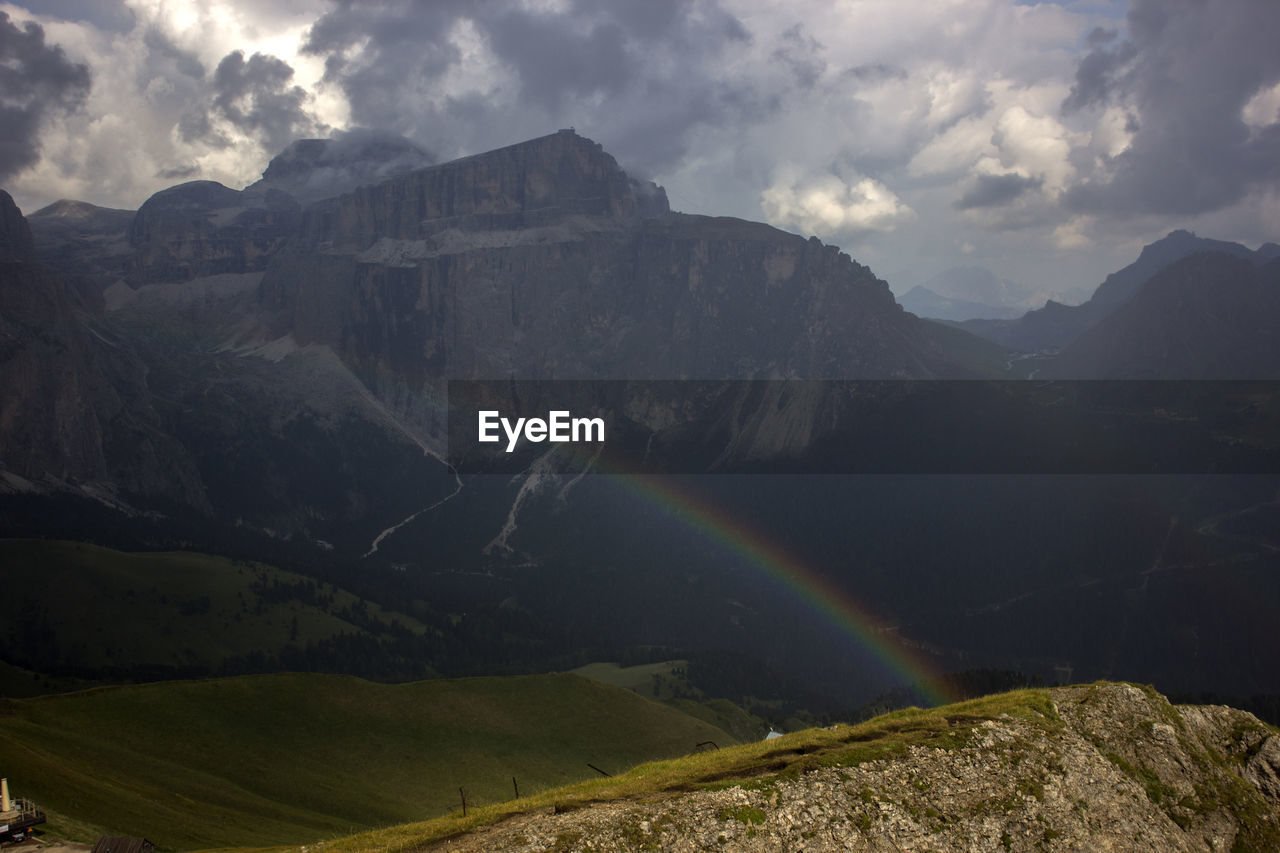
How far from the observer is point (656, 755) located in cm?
12525

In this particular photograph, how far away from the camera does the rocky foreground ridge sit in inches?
1362

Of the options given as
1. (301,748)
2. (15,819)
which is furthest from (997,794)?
(301,748)

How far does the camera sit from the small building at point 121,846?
156 ft

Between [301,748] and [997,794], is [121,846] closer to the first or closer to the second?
[997,794]

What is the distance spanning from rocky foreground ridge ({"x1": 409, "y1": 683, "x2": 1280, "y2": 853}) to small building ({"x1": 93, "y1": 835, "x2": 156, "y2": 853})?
78.7ft

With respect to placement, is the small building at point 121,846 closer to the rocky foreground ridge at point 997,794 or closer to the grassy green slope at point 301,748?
the grassy green slope at point 301,748

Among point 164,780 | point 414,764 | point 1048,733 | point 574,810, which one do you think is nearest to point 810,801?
point 574,810

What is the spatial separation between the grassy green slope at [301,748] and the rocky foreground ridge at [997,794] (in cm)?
4365

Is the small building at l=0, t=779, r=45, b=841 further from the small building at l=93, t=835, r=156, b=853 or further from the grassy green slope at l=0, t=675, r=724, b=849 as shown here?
the small building at l=93, t=835, r=156, b=853

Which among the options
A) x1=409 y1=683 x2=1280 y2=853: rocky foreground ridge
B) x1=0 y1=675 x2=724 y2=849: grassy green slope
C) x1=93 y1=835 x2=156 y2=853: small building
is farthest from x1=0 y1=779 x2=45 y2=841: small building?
x1=409 y1=683 x2=1280 y2=853: rocky foreground ridge

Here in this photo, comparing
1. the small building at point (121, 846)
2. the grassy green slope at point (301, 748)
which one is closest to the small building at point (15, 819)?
the grassy green slope at point (301, 748)

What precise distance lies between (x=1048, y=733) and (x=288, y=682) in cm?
10956

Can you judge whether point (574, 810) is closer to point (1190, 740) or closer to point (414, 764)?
point (1190, 740)

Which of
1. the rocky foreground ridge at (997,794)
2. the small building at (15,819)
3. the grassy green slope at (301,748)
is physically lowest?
the grassy green slope at (301,748)
